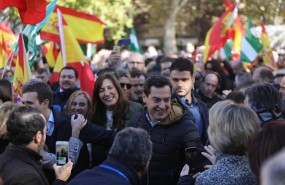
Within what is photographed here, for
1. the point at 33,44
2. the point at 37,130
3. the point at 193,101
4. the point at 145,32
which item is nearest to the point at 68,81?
the point at 33,44

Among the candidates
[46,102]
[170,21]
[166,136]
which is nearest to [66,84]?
[46,102]

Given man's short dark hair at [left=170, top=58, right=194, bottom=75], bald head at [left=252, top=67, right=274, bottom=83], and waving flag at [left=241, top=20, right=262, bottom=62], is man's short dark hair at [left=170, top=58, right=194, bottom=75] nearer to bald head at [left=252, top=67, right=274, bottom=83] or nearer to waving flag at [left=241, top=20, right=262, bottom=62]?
bald head at [left=252, top=67, right=274, bottom=83]

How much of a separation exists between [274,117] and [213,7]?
36.4m

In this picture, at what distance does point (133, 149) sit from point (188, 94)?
295 cm

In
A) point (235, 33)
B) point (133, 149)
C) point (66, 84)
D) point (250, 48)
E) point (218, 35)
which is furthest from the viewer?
point (235, 33)

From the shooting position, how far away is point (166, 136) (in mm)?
5012

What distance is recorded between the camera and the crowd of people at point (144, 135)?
3.49 meters

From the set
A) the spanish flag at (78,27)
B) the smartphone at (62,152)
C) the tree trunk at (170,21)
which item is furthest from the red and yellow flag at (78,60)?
the tree trunk at (170,21)

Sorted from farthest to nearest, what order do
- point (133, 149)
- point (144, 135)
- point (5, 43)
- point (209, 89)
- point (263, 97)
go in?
point (5, 43) < point (209, 89) < point (263, 97) < point (144, 135) < point (133, 149)

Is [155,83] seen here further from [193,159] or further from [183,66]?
[183,66]

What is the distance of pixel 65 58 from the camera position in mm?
9336

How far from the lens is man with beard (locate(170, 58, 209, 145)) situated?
615 centimetres

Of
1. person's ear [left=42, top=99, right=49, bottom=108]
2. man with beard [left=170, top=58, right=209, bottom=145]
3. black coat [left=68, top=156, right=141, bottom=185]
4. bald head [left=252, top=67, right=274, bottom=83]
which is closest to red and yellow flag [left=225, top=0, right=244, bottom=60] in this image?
bald head [left=252, top=67, right=274, bottom=83]

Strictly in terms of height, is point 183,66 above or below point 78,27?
below
